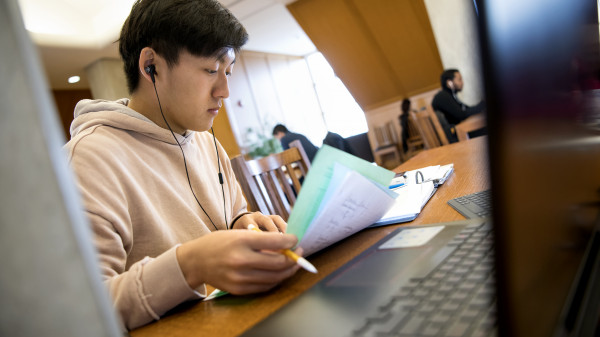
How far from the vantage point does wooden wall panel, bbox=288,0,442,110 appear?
5.56 m

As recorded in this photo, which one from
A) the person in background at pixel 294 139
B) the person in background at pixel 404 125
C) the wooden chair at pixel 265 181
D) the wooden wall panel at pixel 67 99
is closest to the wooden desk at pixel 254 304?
the wooden chair at pixel 265 181

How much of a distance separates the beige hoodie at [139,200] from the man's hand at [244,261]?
54mm

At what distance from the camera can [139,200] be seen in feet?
2.75

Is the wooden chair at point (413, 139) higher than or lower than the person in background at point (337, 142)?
lower

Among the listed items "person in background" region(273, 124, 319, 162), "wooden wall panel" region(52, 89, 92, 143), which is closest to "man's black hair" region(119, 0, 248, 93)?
"person in background" region(273, 124, 319, 162)

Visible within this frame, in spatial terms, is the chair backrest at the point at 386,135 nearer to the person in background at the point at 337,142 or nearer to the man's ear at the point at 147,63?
the person in background at the point at 337,142

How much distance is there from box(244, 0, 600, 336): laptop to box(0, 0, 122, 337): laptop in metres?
0.20

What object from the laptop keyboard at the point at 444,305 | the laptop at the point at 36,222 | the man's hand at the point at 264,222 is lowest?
the laptop keyboard at the point at 444,305

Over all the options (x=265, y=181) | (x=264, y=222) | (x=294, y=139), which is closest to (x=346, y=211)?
(x=264, y=222)

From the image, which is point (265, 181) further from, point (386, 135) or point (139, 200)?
point (386, 135)

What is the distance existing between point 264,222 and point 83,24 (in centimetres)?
589

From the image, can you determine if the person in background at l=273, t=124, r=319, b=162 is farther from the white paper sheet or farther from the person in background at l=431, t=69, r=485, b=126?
the white paper sheet

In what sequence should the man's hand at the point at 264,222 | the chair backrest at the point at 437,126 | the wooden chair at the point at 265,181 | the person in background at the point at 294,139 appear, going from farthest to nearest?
the person in background at the point at 294,139 < the chair backrest at the point at 437,126 < the wooden chair at the point at 265,181 < the man's hand at the point at 264,222

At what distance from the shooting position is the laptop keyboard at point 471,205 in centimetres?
64
